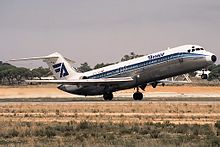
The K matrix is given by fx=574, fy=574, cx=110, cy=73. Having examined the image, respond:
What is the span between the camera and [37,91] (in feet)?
300

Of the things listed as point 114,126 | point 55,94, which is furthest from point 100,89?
point 114,126

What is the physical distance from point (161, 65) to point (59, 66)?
16321 millimetres

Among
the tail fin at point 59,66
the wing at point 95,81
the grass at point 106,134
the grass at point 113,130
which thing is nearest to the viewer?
the grass at point 106,134

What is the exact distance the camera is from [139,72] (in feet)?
213

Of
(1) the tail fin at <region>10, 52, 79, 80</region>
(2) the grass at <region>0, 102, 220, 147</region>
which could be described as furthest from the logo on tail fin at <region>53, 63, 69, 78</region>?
(2) the grass at <region>0, 102, 220, 147</region>

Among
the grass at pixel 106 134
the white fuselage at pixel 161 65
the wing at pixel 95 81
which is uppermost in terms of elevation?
the white fuselage at pixel 161 65

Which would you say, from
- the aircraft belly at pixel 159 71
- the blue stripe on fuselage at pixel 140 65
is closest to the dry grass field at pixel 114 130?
the aircraft belly at pixel 159 71

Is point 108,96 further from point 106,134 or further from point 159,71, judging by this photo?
point 106,134

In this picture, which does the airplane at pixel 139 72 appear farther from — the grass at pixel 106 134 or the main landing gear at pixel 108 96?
the grass at pixel 106 134

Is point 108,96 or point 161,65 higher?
point 161,65

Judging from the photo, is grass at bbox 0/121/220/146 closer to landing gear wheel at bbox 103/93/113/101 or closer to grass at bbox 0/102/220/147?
grass at bbox 0/102/220/147

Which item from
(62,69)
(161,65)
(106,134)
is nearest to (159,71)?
(161,65)

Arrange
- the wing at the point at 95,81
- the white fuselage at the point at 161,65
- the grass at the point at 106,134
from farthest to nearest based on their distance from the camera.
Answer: the wing at the point at 95,81, the white fuselage at the point at 161,65, the grass at the point at 106,134

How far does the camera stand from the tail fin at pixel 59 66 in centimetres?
7406
